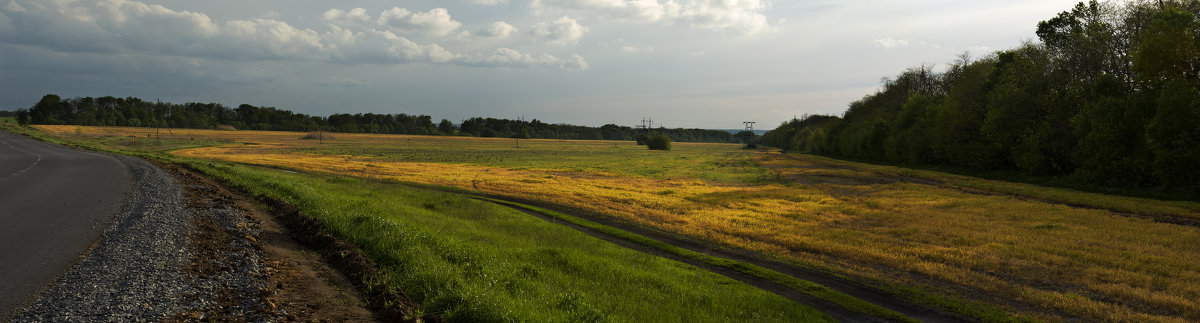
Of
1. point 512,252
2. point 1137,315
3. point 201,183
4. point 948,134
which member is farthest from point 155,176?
point 948,134

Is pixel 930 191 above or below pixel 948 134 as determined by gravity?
below

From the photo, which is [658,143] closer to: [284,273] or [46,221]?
[46,221]

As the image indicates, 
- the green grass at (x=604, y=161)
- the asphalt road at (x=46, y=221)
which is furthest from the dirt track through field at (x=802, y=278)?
the green grass at (x=604, y=161)

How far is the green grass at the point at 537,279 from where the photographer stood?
7066 mm

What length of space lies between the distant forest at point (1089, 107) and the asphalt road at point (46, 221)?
41.4 meters

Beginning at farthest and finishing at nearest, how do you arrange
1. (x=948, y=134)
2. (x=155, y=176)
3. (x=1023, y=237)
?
(x=948, y=134)
(x=155, y=176)
(x=1023, y=237)

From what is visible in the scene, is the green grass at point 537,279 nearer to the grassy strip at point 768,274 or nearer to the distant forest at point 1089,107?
the grassy strip at point 768,274

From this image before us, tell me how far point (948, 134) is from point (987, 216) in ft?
131

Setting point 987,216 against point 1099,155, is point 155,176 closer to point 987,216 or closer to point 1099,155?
point 987,216

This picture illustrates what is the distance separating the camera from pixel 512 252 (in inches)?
430

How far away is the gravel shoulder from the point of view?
6051 millimetres

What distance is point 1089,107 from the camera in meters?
34.5

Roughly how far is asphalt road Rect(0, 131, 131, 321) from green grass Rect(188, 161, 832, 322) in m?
4.13

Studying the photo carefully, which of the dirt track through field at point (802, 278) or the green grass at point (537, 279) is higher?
the green grass at point (537, 279)
